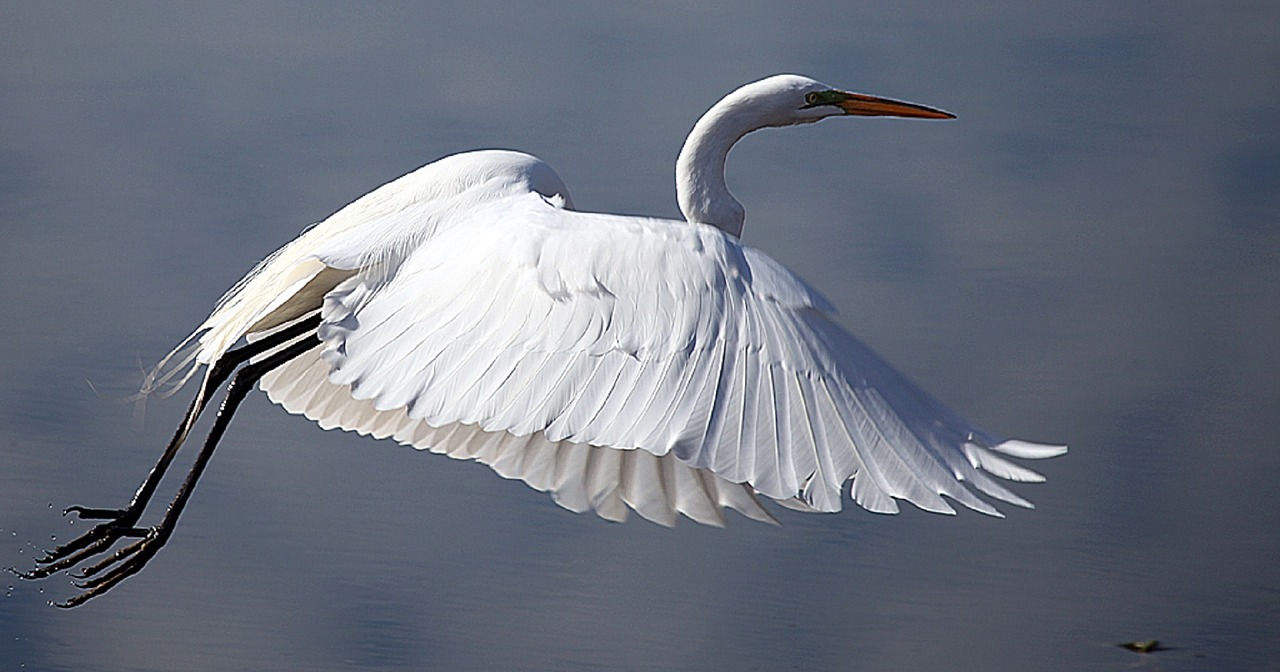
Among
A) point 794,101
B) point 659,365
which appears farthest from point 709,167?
point 659,365

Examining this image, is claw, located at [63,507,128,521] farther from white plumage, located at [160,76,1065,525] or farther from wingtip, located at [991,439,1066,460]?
wingtip, located at [991,439,1066,460]

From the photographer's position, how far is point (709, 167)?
2.48 m

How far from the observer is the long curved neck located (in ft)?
8.14

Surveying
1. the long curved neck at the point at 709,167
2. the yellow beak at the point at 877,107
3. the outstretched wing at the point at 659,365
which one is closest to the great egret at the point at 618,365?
the outstretched wing at the point at 659,365

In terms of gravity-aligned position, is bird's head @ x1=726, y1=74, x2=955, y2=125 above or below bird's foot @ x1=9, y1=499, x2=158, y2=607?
above

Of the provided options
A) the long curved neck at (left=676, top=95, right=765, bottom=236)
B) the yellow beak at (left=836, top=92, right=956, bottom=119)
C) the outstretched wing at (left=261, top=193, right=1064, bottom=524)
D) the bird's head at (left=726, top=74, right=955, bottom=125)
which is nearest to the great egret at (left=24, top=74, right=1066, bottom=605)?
the outstretched wing at (left=261, top=193, right=1064, bottom=524)

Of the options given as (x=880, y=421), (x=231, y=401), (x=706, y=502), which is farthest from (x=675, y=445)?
(x=231, y=401)

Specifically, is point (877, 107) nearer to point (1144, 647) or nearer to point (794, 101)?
point (794, 101)

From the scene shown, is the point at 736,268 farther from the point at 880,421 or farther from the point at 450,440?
the point at 450,440

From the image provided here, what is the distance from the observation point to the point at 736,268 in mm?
1872

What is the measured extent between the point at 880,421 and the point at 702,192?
82 centimetres

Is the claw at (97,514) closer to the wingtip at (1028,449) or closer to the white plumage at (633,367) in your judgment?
the white plumage at (633,367)

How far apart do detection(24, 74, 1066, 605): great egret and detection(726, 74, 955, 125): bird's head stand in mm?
412

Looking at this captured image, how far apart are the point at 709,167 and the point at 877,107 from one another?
36 centimetres
